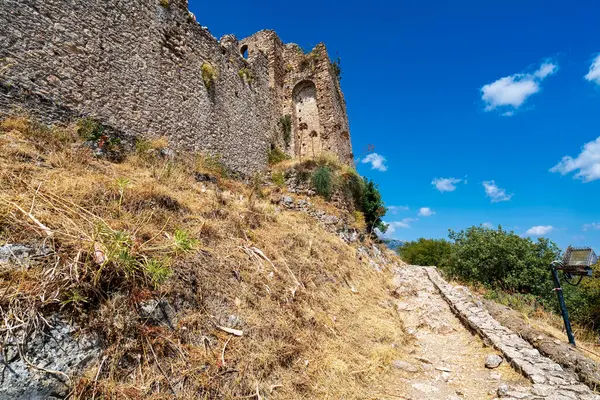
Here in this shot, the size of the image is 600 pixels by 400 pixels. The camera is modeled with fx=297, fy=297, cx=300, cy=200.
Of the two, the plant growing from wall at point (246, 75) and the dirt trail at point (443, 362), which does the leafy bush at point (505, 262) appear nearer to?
the dirt trail at point (443, 362)

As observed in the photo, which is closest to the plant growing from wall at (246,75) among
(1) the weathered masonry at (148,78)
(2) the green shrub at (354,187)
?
(1) the weathered masonry at (148,78)

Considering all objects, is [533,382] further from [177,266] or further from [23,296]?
[23,296]

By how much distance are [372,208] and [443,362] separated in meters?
9.50

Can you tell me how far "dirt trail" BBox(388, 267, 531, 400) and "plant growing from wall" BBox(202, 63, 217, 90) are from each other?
908 cm

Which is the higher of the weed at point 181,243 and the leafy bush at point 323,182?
the leafy bush at point 323,182

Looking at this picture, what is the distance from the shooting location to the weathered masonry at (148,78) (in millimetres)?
5551

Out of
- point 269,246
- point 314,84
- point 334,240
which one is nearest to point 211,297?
point 269,246

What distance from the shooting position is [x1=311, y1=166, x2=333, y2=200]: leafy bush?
1141cm

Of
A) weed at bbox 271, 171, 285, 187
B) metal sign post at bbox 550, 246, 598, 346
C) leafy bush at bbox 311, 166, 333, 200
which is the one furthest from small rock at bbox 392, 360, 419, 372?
weed at bbox 271, 171, 285, 187

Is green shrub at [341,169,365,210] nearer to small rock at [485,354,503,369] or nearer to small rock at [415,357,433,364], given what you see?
small rock at [415,357,433,364]

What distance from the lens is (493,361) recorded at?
456 centimetres

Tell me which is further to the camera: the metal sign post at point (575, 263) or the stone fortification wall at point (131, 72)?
the stone fortification wall at point (131, 72)

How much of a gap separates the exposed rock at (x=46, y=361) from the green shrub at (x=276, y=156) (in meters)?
11.5

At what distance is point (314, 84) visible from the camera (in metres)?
16.1
